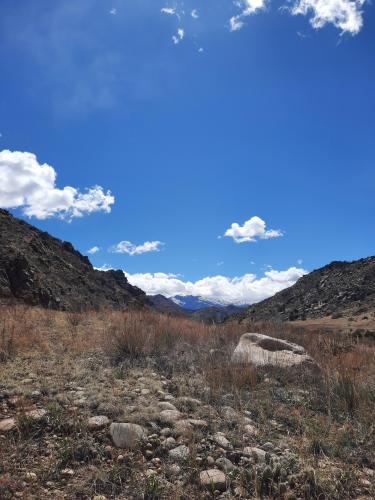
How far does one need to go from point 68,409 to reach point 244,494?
1.91 metres

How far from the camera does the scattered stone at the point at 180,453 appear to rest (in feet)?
11.7

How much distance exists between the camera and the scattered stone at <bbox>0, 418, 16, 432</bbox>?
377cm

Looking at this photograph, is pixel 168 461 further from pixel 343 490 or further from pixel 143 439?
pixel 343 490

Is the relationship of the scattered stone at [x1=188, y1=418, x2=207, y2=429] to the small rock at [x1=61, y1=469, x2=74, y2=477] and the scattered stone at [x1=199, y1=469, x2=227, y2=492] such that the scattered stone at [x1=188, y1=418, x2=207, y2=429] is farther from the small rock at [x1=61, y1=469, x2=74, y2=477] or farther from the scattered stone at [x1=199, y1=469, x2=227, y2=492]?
the small rock at [x1=61, y1=469, x2=74, y2=477]

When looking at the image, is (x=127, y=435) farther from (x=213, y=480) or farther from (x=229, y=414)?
(x=229, y=414)

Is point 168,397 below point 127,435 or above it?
above

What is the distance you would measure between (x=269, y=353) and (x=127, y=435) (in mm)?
4122

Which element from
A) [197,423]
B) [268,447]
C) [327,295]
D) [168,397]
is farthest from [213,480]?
[327,295]

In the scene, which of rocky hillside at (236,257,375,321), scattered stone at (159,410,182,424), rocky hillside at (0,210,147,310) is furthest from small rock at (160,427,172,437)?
rocky hillside at (236,257,375,321)

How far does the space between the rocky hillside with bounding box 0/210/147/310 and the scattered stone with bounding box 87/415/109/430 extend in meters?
8.54

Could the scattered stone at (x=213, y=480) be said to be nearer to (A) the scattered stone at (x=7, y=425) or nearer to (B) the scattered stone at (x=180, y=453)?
(B) the scattered stone at (x=180, y=453)

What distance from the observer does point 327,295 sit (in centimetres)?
6216

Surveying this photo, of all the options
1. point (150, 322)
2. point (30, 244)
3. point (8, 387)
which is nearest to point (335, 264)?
point (30, 244)

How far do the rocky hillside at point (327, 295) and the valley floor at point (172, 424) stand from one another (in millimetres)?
43812
